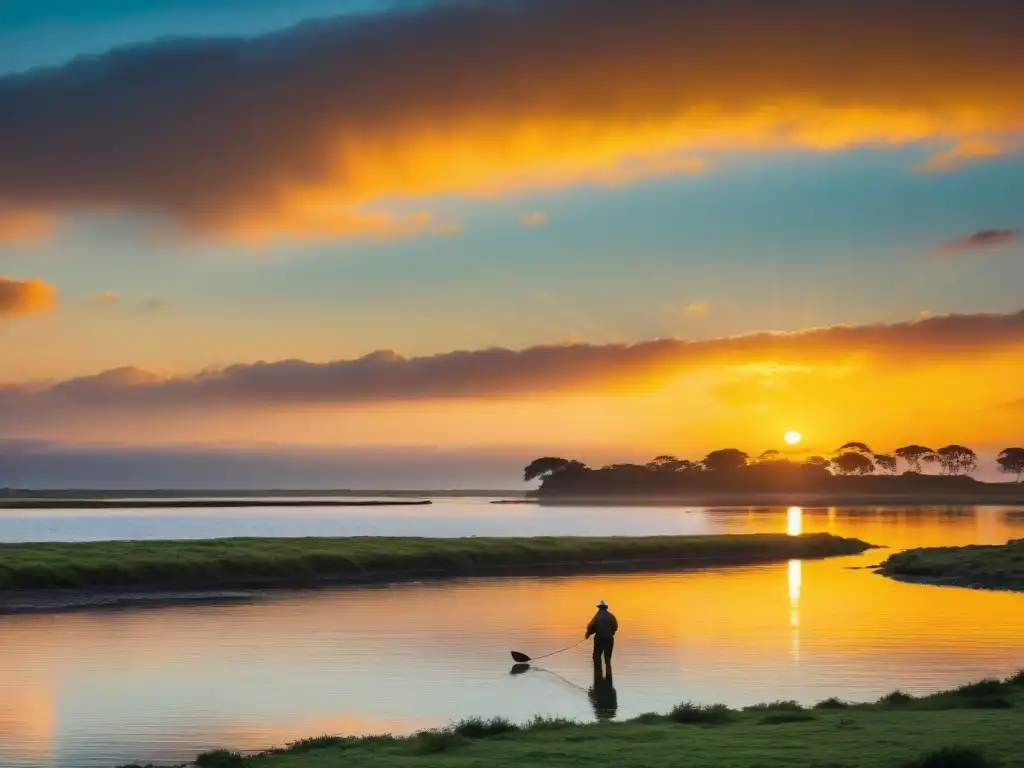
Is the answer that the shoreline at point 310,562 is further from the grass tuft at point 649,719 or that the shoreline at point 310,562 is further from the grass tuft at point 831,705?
the grass tuft at point 831,705

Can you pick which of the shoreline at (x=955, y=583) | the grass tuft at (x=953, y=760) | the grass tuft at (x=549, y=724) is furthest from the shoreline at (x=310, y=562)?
the grass tuft at (x=953, y=760)

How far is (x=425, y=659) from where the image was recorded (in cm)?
4159

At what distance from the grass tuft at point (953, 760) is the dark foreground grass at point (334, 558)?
186 ft

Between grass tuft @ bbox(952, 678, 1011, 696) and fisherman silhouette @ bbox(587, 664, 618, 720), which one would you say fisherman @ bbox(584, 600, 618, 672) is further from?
grass tuft @ bbox(952, 678, 1011, 696)

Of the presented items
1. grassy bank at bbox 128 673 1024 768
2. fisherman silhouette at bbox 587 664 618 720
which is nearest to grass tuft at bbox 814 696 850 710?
grassy bank at bbox 128 673 1024 768

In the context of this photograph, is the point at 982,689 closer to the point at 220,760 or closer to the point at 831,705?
the point at 831,705

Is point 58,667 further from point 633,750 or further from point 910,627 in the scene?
point 910,627

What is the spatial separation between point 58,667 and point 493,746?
2116cm

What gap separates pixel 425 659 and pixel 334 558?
43.0 m

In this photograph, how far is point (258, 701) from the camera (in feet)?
109

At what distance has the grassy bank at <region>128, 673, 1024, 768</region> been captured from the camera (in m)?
22.0

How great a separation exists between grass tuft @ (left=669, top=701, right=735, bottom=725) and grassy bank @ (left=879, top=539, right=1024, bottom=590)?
52807mm

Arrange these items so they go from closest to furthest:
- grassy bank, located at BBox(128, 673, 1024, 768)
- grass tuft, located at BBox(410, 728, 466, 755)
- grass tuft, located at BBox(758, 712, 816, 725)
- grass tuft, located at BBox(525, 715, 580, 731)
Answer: grassy bank, located at BBox(128, 673, 1024, 768) < grass tuft, located at BBox(410, 728, 466, 755) < grass tuft, located at BBox(758, 712, 816, 725) < grass tuft, located at BBox(525, 715, 580, 731)

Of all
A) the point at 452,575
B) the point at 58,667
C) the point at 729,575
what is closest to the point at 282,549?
the point at 452,575
